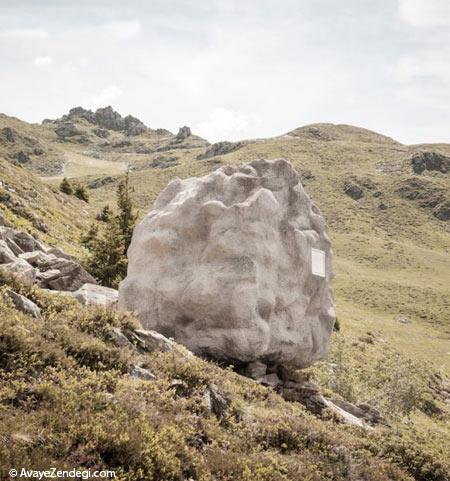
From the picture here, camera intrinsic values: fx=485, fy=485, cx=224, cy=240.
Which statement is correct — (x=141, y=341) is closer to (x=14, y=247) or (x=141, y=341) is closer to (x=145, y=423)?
(x=145, y=423)

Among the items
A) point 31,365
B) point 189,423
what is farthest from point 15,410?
point 189,423

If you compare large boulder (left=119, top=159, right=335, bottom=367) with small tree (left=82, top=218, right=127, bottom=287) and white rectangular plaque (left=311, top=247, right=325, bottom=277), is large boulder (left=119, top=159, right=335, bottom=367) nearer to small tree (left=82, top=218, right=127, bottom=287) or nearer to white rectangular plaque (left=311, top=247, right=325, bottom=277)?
white rectangular plaque (left=311, top=247, right=325, bottom=277)

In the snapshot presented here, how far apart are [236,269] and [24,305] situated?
7768 mm

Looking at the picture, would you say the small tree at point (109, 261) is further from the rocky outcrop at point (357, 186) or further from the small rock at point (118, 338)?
the rocky outcrop at point (357, 186)

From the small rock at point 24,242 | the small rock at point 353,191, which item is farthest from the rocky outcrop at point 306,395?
the small rock at point 353,191

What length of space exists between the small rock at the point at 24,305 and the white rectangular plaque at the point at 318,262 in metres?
11.8

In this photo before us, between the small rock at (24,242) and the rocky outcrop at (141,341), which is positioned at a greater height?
the small rock at (24,242)

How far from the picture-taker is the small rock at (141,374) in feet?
40.5

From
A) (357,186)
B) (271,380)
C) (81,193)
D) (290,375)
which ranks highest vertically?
(357,186)

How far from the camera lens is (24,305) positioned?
13156 millimetres

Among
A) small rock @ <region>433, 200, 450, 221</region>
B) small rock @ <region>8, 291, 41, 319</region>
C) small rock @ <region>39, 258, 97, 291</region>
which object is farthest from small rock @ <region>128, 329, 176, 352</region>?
small rock @ <region>433, 200, 450, 221</region>

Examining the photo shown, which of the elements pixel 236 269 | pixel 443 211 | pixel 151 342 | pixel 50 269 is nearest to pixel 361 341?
pixel 50 269

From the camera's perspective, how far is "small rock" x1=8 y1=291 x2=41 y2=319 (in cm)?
1305

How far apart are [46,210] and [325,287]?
39.4 m
